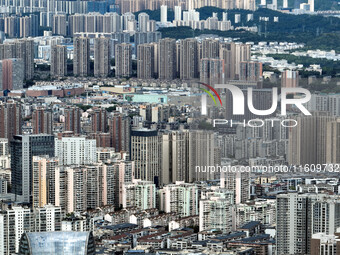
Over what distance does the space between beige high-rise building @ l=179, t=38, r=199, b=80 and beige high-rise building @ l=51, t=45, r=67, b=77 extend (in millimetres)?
2553

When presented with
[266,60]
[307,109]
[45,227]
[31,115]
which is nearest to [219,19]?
[266,60]

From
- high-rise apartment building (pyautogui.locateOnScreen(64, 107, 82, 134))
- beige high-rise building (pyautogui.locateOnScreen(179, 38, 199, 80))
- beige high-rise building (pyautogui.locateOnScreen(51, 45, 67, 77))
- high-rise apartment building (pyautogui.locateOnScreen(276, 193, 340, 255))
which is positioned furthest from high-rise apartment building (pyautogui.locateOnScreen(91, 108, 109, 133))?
beige high-rise building (pyautogui.locateOnScreen(51, 45, 67, 77))

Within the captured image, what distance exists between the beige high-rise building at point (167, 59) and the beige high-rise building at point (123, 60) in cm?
78

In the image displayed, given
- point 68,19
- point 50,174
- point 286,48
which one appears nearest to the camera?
point 50,174

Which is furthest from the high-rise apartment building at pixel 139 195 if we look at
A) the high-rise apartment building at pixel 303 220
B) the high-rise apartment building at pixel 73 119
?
the high-rise apartment building at pixel 73 119

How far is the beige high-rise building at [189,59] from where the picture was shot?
22578 millimetres

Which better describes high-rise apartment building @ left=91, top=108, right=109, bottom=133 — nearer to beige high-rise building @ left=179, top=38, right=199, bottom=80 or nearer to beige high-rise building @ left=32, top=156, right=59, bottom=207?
beige high-rise building @ left=32, top=156, right=59, bottom=207

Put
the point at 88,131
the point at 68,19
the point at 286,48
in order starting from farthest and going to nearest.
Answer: the point at 68,19
the point at 286,48
the point at 88,131

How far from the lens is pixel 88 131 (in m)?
16.9

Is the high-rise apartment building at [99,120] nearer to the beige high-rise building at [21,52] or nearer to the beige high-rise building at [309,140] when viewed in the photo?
the beige high-rise building at [309,140]

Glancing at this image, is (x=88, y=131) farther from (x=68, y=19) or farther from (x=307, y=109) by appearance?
(x=68, y=19)

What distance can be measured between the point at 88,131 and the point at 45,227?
5.66 meters

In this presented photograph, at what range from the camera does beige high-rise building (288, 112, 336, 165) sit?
45.1 ft

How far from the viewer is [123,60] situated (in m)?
25.6
